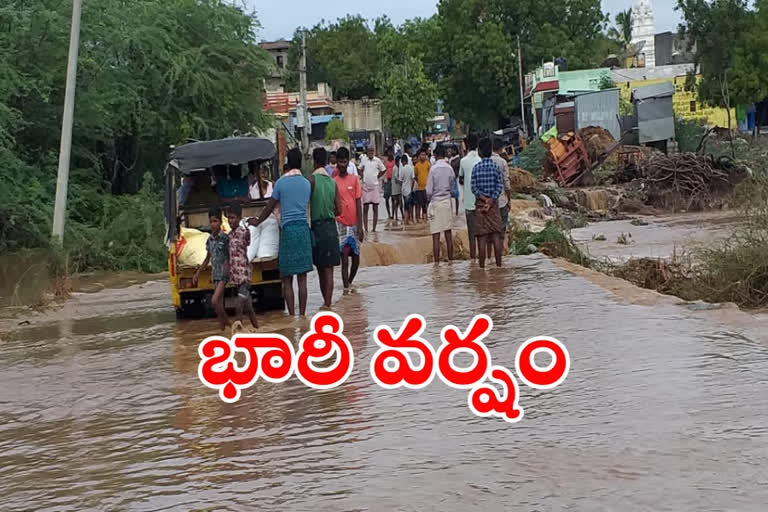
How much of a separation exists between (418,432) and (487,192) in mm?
7567

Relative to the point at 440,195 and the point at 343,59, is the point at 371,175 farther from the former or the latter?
the point at 343,59

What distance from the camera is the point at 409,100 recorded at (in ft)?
222

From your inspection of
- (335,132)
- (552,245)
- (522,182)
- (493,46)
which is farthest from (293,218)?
(493,46)

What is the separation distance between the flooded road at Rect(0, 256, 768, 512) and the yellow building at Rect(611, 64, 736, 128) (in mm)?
46285

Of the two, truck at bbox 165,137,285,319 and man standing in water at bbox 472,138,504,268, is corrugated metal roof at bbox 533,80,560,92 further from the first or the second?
truck at bbox 165,137,285,319

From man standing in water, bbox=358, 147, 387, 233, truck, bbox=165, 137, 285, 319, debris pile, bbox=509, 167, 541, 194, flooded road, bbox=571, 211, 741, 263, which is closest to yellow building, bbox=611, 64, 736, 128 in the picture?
debris pile, bbox=509, 167, 541, 194

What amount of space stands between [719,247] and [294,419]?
6.60 m

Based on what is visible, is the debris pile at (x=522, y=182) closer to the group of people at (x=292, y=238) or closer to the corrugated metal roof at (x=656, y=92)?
the corrugated metal roof at (x=656, y=92)

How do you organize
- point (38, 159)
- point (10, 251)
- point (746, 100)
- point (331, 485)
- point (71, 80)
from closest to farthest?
point (331, 485) → point (71, 80) → point (10, 251) → point (38, 159) → point (746, 100)

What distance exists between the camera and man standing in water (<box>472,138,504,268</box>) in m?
13.4

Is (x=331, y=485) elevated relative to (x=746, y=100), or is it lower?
lower

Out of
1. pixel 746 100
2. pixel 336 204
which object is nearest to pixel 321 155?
pixel 336 204

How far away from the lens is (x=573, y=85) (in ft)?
192

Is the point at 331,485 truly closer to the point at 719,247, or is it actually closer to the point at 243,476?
the point at 243,476
